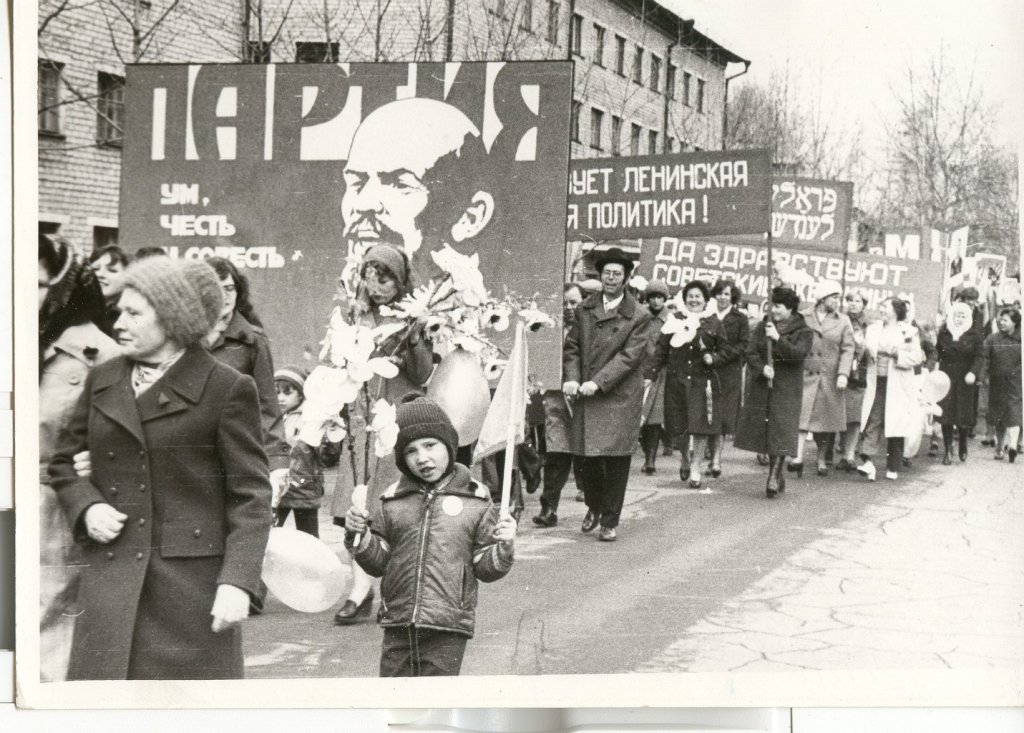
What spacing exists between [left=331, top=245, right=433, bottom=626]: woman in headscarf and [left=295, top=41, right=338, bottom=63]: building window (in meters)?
0.69

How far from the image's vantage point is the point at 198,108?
4.97 meters

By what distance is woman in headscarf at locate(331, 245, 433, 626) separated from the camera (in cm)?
489

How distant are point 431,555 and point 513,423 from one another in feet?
1.74

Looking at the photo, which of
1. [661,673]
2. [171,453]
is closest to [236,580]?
[171,453]

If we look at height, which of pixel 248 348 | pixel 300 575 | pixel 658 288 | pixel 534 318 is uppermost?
pixel 658 288

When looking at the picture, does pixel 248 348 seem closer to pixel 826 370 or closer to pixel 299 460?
pixel 299 460


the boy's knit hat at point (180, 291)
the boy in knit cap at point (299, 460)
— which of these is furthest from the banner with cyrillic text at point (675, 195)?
the boy's knit hat at point (180, 291)

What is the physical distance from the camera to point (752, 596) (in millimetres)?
4855

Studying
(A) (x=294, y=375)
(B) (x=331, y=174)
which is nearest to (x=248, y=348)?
(A) (x=294, y=375)

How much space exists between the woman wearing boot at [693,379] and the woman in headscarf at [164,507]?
4.84 feet

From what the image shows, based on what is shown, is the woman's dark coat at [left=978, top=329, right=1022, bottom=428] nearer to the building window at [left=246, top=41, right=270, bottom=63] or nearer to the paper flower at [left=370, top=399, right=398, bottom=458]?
the paper flower at [left=370, top=399, right=398, bottom=458]

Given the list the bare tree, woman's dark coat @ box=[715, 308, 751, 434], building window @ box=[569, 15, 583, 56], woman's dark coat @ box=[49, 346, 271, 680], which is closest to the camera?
woman's dark coat @ box=[49, 346, 271, 680]

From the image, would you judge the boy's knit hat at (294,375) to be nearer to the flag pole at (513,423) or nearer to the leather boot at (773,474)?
the flag pole at (513,423)

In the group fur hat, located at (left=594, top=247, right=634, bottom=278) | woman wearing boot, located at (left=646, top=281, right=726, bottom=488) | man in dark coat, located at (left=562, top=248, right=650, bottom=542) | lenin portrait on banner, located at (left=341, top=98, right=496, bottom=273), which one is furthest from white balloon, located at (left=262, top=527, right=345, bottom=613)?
fur hat, located at (left=594, top=247, right=634, bottom=278)
